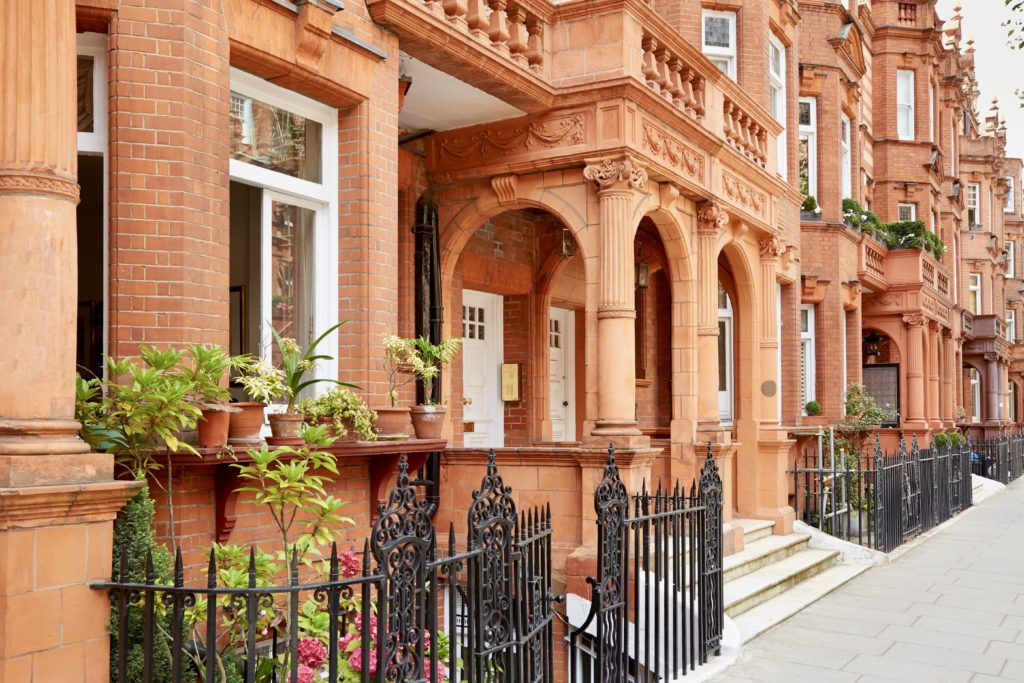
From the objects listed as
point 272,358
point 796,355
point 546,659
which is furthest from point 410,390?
point 796,355

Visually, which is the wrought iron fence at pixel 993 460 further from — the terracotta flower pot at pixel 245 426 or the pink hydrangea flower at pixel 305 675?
the pink hydrangea flower at pixel 305 675

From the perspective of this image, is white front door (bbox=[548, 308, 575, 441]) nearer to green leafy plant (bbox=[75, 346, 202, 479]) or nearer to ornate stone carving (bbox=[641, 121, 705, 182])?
ornate stone carving (bbox=[641, 121, 705, 182])

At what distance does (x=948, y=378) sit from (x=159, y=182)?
28410mm

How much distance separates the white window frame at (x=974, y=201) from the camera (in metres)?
40.0

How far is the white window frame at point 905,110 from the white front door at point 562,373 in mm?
17264

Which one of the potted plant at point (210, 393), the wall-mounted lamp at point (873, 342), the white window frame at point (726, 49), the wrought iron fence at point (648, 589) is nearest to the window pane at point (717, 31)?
the white window frame at point (726, 49)

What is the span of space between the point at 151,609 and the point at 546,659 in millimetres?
2814

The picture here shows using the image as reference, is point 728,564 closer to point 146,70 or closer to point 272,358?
point 272,358

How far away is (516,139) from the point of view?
10008 mm

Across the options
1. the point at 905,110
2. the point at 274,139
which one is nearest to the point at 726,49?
the point at 274,139

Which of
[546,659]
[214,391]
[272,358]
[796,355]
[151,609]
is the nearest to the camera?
[151,609]

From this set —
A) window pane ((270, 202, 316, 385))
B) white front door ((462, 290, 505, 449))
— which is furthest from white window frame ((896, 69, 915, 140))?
window pane ((270, 202, 316, 385))

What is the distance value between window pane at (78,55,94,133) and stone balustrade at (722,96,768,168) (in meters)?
8.18

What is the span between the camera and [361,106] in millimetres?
7195
